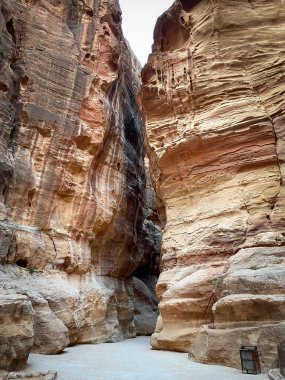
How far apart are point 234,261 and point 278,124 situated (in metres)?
5.03

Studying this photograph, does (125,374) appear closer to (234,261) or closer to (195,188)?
(234,261)

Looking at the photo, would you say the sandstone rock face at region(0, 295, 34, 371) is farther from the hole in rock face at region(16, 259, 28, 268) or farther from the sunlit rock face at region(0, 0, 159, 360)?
the hole in rock face at region(16, 259, 28, 268)

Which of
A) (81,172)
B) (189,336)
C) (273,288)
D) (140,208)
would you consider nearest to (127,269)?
(140,208)

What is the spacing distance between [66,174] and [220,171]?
721 cm

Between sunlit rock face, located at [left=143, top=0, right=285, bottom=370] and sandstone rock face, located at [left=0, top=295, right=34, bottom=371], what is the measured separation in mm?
4095

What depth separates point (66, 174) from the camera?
54.1 feet

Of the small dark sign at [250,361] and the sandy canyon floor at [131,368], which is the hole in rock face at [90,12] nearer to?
the sandy canyon floor at [131,368]

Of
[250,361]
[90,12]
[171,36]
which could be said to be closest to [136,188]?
[171,36]

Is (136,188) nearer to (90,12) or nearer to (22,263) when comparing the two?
(22,263)

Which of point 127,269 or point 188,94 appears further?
point 127,269

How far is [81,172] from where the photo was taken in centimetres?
1711

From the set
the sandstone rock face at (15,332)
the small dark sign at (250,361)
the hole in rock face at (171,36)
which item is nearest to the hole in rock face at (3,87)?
the hole in rock face at (171,36)

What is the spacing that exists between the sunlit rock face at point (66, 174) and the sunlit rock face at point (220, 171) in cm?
339

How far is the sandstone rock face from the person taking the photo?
744 centimetres
